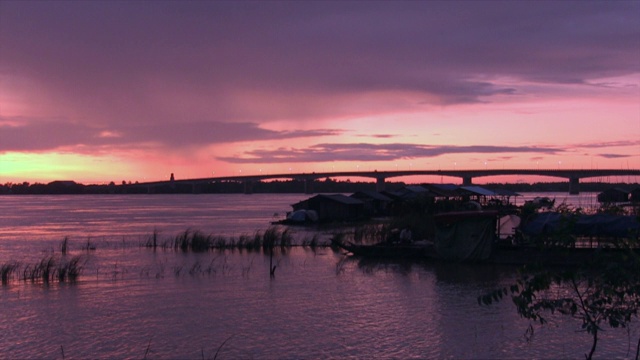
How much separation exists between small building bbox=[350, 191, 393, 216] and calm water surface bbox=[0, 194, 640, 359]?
1463 inches

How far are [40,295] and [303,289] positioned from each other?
9292 mm

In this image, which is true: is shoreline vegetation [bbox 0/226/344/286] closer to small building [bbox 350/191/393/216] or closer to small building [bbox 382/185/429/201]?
small building [bbox 350/191/393/216]

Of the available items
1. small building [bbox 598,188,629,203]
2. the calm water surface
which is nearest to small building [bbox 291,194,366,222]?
the calm water surface

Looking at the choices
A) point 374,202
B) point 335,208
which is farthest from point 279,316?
point 374,202

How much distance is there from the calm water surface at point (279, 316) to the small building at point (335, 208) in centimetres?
3182

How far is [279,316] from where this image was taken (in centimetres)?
2003

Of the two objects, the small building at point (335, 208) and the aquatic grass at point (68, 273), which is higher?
the small building at point (335, 208)

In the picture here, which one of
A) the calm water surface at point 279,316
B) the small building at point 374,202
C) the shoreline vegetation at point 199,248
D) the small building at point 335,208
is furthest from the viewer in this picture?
the small building at point 374,202

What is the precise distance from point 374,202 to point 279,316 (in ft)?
172

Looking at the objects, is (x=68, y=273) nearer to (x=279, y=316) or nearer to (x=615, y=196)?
(x=279, y=316)

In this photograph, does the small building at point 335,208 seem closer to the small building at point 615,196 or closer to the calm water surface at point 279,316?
the calm water surface at point 279,316

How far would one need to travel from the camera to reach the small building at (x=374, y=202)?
69.1 meters

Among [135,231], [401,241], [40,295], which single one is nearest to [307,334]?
[40,295]

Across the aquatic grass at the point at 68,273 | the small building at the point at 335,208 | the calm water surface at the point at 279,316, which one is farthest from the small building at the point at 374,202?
the aquatic grass at the point at 68,273
